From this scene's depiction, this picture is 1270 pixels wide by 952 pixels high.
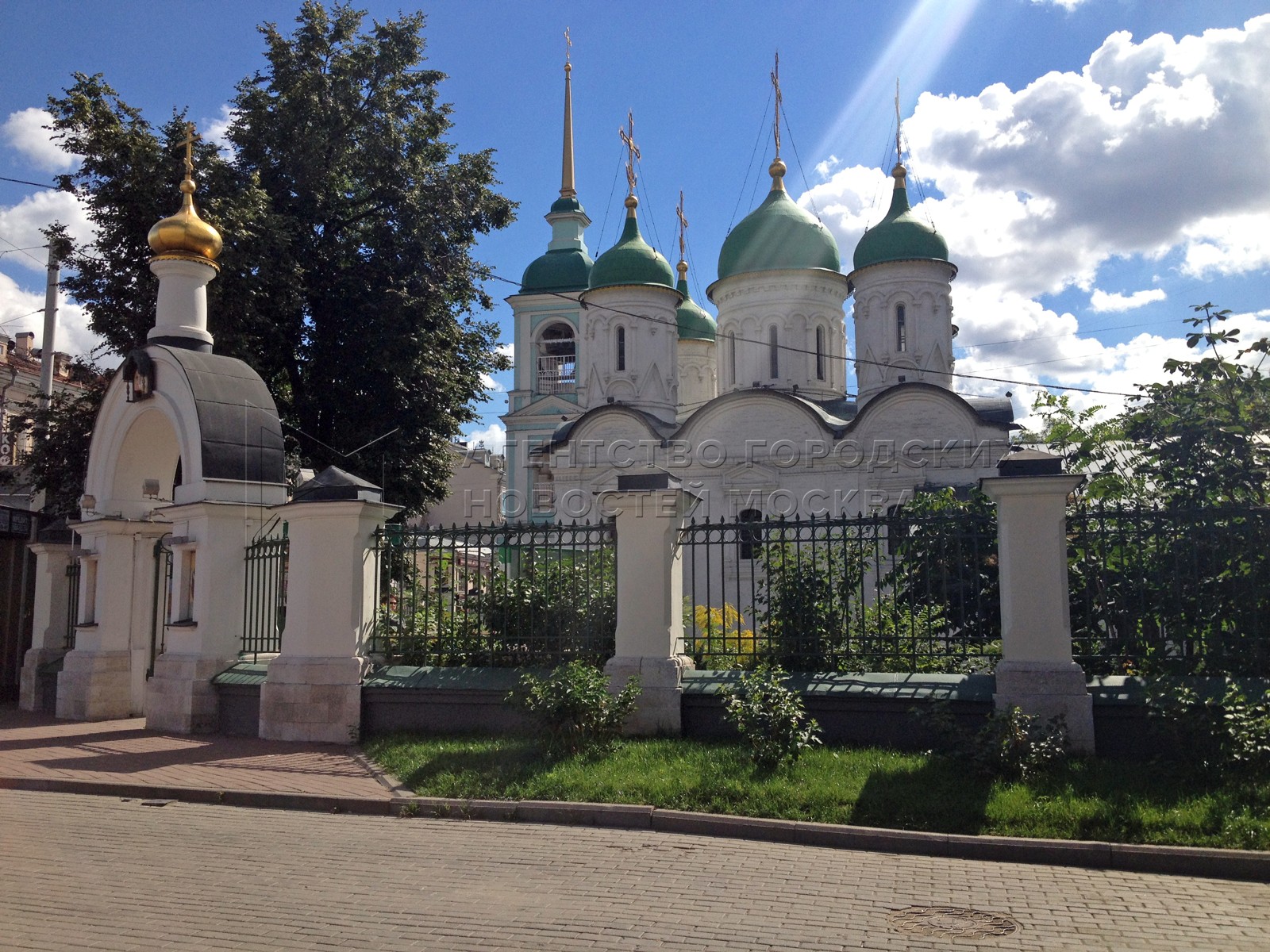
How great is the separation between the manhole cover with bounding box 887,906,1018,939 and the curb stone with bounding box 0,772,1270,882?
3.68ft

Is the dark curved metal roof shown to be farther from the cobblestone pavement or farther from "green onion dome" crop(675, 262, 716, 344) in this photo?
"green onion dome" crop(675, 262, 716, 344)

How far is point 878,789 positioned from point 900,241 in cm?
2243

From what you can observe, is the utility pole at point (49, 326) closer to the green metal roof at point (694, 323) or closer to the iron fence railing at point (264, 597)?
the iron fence railing at point (264, 597)

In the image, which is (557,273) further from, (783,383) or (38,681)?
(38,681)

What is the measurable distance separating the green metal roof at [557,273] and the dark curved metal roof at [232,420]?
26.1m

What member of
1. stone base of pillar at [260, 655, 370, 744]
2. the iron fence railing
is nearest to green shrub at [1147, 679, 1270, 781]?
stone base of pillar at [260, 655, 370, 744]

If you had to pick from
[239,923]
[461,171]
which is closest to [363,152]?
[461,171]

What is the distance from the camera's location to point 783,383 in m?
28.1

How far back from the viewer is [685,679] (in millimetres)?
8891

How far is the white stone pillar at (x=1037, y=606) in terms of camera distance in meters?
7.55

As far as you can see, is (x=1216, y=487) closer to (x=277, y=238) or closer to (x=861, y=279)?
(x=277, y=238)

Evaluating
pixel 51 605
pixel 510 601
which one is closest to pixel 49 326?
pixel 51 605

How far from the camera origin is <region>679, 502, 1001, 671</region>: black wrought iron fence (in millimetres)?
8562

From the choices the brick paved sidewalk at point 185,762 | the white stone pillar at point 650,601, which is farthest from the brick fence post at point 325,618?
the white stone pillar at point 650,601
